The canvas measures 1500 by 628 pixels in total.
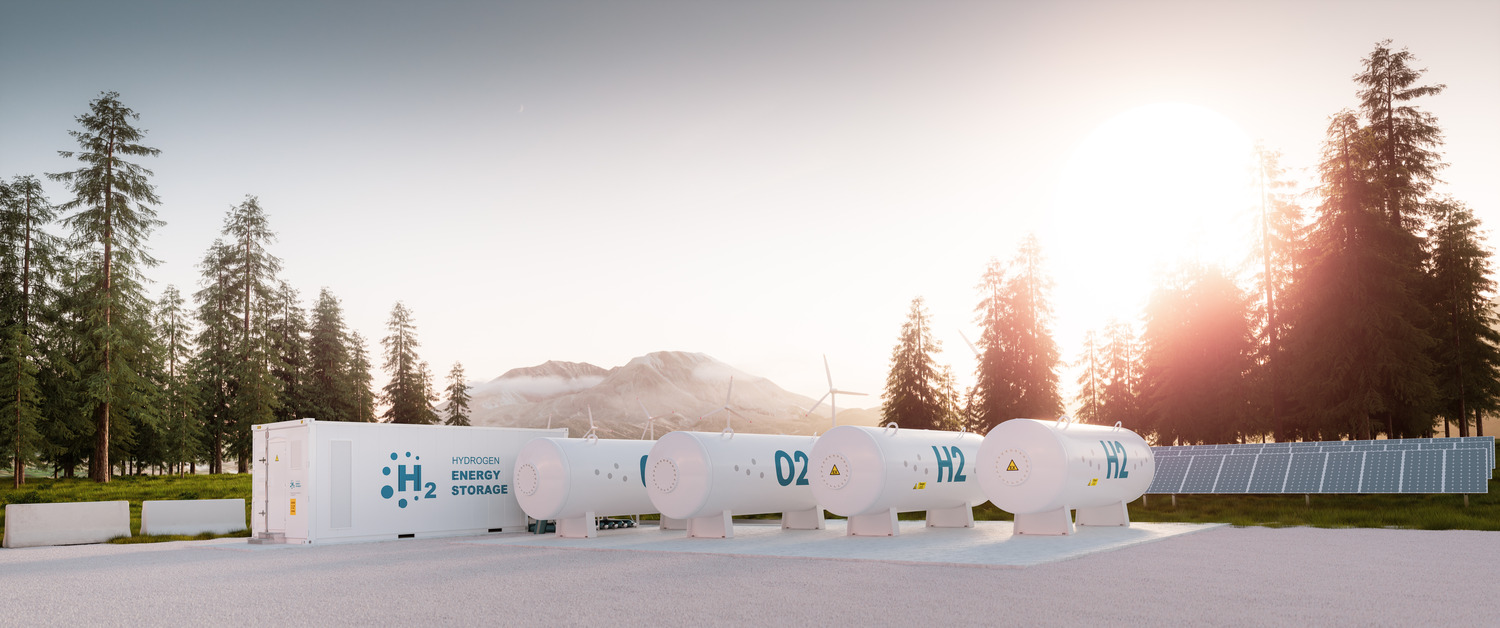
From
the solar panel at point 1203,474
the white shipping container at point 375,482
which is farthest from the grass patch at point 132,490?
the solar panel at point 1203,474

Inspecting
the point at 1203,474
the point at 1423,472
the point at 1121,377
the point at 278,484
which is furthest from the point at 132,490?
the point at 1121,377

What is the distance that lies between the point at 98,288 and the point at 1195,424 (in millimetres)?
44722

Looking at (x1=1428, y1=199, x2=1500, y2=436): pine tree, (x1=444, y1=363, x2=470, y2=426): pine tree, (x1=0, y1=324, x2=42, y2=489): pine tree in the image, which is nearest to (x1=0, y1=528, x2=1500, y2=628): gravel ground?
(x1=1428, y1=199, x2=1500, y2=436): pine tree

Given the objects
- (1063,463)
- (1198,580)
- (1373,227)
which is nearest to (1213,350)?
(1373,227)

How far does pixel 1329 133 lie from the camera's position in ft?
105

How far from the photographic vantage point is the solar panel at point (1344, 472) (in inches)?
878

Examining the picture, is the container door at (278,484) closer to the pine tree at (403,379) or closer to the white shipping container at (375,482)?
the white shipping container at (375,482)

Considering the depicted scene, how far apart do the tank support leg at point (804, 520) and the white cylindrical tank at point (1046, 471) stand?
4975 millimetres

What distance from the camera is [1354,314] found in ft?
94.4

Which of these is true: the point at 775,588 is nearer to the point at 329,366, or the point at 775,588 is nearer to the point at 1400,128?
the point at 1400,128

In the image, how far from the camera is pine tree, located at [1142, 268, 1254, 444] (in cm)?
3422

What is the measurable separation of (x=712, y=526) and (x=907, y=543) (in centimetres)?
488

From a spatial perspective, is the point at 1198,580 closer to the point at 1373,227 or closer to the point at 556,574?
the point at 556,574

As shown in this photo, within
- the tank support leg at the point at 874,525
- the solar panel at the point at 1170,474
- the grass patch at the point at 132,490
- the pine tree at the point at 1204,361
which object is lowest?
the grass patch at the point at 132,490
